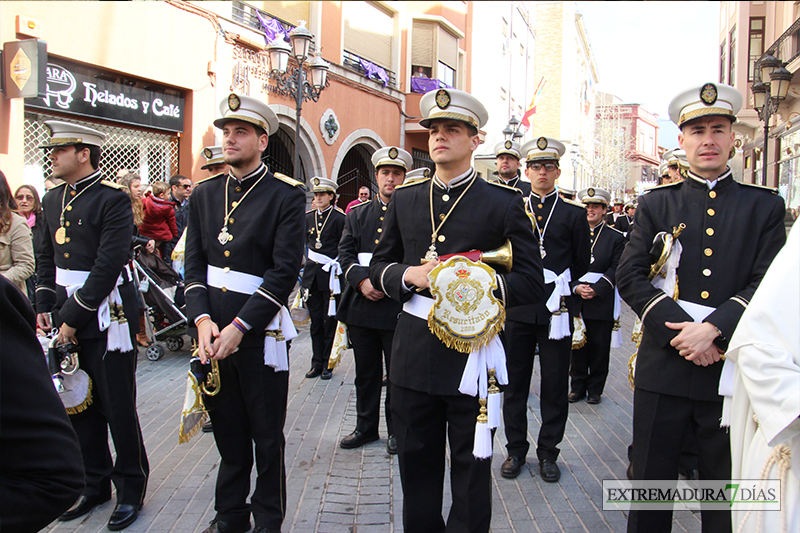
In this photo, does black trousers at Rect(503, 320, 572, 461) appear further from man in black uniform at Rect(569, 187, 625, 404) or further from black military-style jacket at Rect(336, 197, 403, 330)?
man in black uniform at Rect(569, 187, 625, 404)

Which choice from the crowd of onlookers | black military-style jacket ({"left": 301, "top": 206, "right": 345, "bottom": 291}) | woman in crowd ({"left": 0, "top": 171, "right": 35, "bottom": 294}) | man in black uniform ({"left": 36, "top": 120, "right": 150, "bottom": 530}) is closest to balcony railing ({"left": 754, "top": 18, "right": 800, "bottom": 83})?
black military-style jacket ({"left": 301, "top": 206, "right": 345, "bottom": 291})

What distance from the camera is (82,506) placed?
3.44 meters

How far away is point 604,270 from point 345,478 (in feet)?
12.1

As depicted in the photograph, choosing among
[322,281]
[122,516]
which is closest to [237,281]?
[122,516]

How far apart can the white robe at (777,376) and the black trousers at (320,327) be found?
5.24m

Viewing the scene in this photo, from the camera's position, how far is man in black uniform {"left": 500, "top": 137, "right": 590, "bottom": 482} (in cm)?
420

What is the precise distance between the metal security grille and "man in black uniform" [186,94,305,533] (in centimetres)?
722

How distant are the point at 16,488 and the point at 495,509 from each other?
300 cm

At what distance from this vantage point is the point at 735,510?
2105 millimetres

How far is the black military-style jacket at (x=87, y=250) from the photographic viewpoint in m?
3.39

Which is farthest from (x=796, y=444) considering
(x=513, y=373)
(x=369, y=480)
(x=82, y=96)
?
(x=82, y=96)

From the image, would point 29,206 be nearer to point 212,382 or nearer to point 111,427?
point 111,427

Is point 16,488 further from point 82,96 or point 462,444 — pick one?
point 82,96

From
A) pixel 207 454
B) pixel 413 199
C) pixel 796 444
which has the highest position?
pixel 413 199
